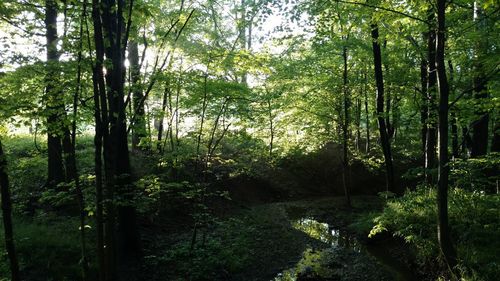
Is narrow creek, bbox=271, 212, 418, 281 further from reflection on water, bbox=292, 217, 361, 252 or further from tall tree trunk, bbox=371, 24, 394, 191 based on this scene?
tall tree trunk, bbox=371, 24, 394, 191

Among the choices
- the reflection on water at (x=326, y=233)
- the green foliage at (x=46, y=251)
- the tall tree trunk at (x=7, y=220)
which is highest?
the tall tree trunk at (x=7, y=220)

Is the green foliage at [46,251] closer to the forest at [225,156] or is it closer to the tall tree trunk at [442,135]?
the forest at [225,156]

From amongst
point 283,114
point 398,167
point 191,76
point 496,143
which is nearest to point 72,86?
point 191,76

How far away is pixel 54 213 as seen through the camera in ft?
32.8

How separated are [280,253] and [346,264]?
6.27 ft

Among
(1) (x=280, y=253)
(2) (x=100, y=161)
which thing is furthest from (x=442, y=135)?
(2) (x=100, y=161)

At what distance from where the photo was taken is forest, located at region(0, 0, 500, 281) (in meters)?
6.04

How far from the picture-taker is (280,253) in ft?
33.4

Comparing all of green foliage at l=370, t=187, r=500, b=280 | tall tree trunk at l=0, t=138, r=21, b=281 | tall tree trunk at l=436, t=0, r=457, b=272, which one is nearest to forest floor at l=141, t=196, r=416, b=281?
green foliage at l=370, t=187, r=500, b=280

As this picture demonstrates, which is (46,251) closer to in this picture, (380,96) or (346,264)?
(346,264)

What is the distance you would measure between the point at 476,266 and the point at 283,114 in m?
13.8

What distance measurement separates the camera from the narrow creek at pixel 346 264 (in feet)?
27.9

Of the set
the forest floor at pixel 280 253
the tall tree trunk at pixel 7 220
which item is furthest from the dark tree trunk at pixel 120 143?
the tall tree trunk at pixel 7 220

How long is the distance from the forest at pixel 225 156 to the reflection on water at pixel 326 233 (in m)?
0.11
